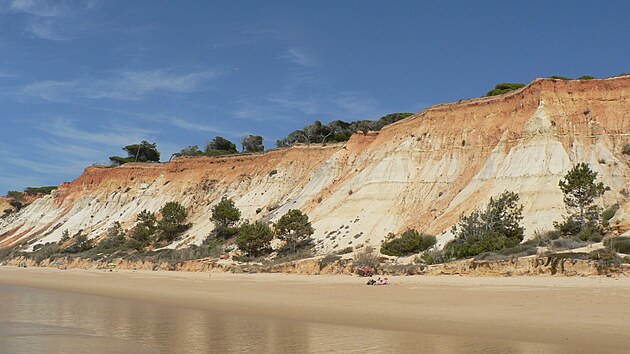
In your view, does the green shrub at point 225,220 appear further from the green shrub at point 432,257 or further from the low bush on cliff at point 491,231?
the green shrub at point 432,257

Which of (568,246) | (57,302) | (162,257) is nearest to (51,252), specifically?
(162,257)

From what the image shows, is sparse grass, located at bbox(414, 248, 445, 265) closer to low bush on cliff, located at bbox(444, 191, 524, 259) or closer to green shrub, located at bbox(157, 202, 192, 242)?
low bush on cliff, located at bbox(444, 191, 524, 259)

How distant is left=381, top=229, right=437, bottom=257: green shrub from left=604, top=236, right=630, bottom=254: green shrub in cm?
1027

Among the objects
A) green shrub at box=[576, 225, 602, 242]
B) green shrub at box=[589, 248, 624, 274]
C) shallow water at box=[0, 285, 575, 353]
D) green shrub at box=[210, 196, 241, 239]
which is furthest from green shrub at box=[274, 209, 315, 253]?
green shrub at box=[589, 248, 624, 274]

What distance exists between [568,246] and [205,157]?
46.9m

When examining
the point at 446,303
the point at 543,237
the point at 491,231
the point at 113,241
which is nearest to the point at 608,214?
the point at 543,237

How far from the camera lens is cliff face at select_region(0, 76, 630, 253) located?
34438 mm

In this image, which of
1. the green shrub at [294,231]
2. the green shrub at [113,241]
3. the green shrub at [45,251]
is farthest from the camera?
the green shrub at [45,251]

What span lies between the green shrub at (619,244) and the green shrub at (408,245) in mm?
10271

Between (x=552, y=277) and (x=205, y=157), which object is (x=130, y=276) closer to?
(x=552, y=277)

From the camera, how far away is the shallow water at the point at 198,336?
10406mm

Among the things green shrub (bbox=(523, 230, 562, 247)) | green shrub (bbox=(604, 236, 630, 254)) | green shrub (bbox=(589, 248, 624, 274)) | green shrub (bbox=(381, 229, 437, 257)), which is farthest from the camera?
green shrub (bbox=(381, 229, 437, 257))

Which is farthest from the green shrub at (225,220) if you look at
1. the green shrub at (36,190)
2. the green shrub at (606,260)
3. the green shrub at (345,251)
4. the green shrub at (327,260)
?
the green shrub at (36,190)

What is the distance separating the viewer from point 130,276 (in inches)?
1394
